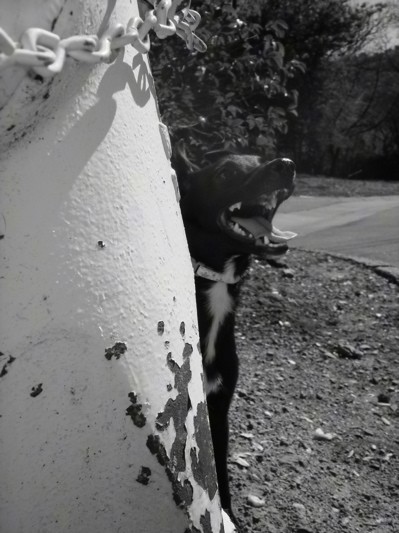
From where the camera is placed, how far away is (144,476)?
3.62 ft

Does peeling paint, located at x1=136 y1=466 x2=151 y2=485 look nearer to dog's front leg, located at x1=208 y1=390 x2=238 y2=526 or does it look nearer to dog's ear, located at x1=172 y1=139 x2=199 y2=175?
dog's front leg, located at x1=208 y1=390 x2=238 y2=526

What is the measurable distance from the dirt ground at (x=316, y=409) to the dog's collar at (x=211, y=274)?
0.80m

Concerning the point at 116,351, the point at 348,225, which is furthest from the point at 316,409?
the point at 348,225

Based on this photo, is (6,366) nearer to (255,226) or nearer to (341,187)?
(255,226)

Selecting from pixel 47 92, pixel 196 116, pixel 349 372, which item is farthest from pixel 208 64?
pixel 47 92

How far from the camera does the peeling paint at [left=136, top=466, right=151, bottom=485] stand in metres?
1.10

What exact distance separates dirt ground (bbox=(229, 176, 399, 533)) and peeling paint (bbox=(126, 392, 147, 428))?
5.04 ft

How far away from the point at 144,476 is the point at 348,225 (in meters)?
8.86

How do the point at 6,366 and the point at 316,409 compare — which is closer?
the point at 6,366

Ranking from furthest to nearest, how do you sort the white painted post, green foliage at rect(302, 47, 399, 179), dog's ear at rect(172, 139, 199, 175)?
green foliage at rect(302, 47, 399, 179) → dog's ear at rect(172, 139, 199, 175) → the white painted post

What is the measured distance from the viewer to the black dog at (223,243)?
2.58 meters

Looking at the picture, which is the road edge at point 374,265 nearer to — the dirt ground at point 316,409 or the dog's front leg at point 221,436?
the dirt ground at point 316,409

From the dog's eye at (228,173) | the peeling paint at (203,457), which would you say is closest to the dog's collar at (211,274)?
the dog's eye at (228,173)

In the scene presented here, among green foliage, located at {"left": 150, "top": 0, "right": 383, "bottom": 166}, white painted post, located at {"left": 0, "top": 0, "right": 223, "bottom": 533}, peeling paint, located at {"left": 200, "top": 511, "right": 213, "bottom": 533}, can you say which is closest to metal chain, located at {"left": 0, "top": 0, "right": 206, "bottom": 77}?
white painted post, located at {"left": 0, "top": 0, "right": 223, "bottom": 533}
